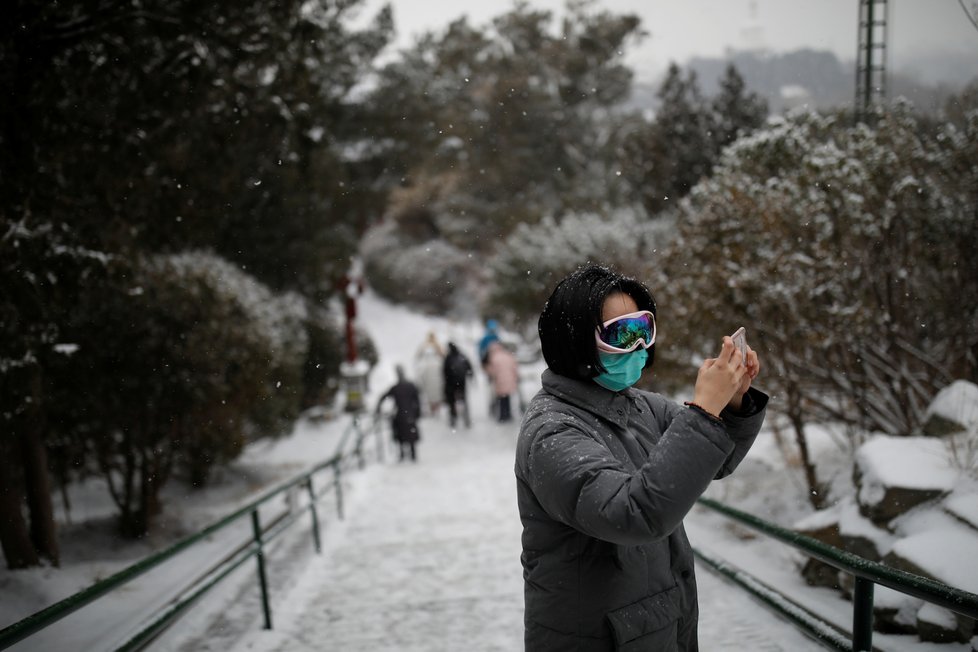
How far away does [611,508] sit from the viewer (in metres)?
1.45

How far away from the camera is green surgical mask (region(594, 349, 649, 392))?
1769 mm

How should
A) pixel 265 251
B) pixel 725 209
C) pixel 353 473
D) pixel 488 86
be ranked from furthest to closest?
pixel 488 86
pixel 265 251
pixel 353 473
pixel 725 209

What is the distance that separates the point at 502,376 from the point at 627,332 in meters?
11.1

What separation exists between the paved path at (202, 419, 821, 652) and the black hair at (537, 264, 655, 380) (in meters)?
2.54

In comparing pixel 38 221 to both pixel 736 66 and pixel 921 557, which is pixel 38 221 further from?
pixel 736 66

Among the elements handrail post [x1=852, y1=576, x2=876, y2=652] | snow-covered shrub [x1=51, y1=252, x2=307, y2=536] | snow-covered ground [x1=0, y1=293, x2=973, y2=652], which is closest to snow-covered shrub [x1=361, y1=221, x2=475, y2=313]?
snow-covered ground [x1=0, y1=293, x2=973, y2=652]

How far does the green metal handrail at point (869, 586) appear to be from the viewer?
1.97 metres

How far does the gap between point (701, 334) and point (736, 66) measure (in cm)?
1090

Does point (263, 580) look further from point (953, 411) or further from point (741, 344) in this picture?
point (953, 411)

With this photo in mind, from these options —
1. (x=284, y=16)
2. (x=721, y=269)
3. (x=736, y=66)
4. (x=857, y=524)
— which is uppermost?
(x=736, y=66)

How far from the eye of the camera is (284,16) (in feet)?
21.8

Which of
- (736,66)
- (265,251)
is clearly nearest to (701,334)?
(736,66)

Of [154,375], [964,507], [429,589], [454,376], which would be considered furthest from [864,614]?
[454,376]

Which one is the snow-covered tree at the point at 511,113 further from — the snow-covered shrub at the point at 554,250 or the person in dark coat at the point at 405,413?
the person in dark coat at the point at 405,413
